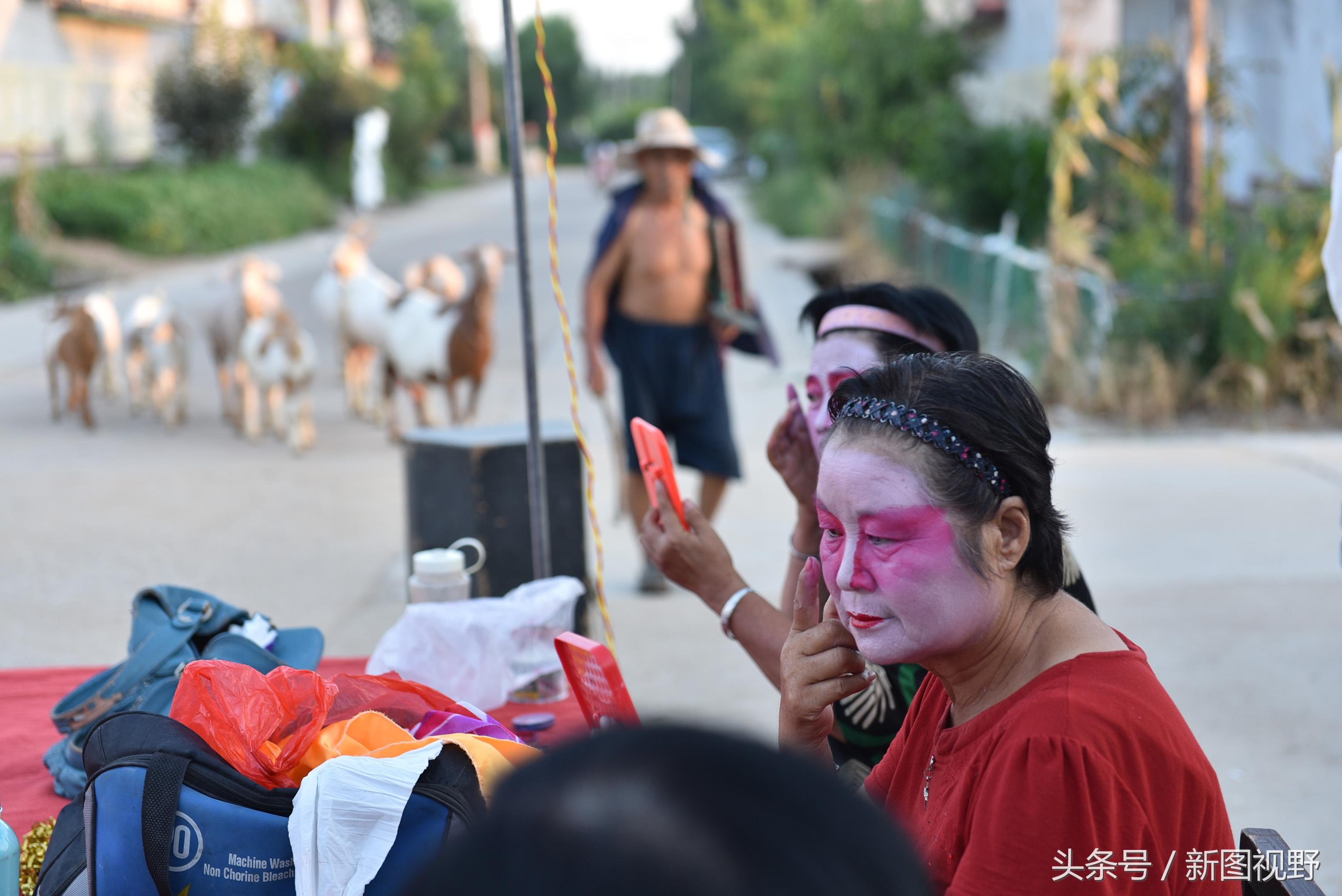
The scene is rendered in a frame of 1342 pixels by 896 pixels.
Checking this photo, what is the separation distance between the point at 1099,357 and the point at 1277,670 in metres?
4.24

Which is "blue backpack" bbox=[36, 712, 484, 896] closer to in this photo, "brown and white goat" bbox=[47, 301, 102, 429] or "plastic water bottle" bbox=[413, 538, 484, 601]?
"plastic water bottle" bbox=[413, 538, 484, 601]

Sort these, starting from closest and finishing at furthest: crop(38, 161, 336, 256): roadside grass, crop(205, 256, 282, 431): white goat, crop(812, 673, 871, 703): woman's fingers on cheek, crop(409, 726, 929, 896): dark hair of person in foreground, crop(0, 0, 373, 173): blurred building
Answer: crop(409, 726, 929, 896): dark hair of person in foreground, crop(812, 673, 871, 703): woman's fingers on cheek, crop(205, 256, 282, 431): white goat, crop(38, 161, 336, 256): roadside grass, crop(0, 0, 373, 173): blurred building

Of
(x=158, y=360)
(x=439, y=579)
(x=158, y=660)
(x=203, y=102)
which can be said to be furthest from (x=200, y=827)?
(x=203, y=102)

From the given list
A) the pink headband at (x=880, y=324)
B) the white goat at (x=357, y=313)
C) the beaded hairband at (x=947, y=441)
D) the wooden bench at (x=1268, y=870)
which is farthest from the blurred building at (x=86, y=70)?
the wooden bench at (x=1268, y=870)

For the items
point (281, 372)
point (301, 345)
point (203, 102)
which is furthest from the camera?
point (203, 102)

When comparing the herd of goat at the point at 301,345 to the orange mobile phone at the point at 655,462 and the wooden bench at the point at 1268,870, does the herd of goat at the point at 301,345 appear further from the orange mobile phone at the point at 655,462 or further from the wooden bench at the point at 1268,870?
the wooden bench at the point at 1268,870

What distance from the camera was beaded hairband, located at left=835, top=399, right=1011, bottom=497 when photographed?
1.57m

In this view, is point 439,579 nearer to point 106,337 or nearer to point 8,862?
point 8,862

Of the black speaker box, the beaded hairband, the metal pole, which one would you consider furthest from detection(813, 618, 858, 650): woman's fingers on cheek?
the black speaker box

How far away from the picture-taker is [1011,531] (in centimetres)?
161

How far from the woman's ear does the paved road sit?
1505 mm

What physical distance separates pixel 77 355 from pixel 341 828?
28.5ft

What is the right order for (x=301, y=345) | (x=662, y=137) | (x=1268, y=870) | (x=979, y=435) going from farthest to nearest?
1. (x=301, y=345)
2. (x=662, y=137)
3. (x=1268, y=870)
4. (x=979, y=435)

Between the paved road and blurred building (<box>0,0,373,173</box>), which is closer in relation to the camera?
the paved road
